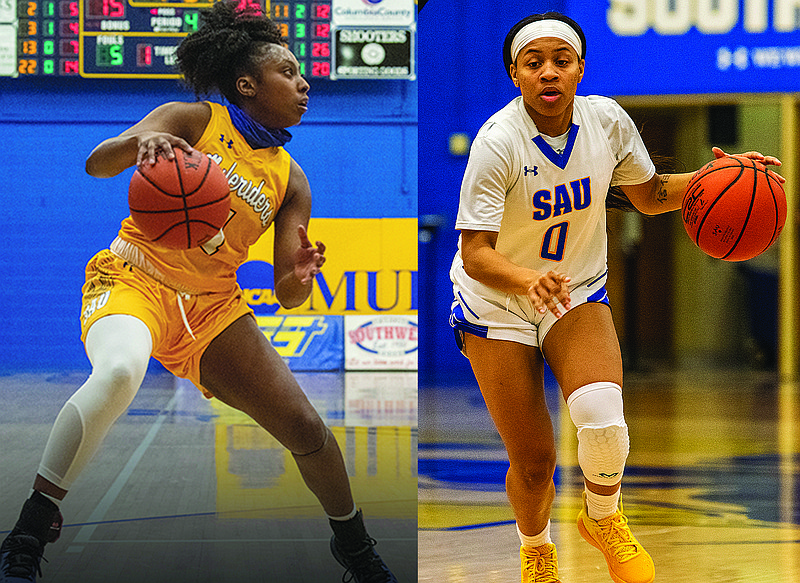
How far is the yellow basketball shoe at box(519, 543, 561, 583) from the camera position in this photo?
9.50ft

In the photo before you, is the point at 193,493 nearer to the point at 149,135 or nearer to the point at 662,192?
the point at 149,135

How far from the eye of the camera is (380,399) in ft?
11.0

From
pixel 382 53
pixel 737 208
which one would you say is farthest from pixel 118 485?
pixel 737 208

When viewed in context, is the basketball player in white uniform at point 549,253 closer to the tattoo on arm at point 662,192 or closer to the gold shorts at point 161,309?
the tattoo on arm at point 662,192

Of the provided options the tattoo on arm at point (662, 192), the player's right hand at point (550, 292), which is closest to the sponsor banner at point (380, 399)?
the player's right hand at point (550, 292)

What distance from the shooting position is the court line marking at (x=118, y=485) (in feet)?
9.66

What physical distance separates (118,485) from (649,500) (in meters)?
2.36

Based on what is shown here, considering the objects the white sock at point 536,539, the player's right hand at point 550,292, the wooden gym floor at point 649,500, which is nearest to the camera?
the player's right hand at point 550,292

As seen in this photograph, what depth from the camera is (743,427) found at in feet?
19.1

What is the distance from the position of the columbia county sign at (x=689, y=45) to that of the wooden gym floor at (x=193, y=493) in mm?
1741

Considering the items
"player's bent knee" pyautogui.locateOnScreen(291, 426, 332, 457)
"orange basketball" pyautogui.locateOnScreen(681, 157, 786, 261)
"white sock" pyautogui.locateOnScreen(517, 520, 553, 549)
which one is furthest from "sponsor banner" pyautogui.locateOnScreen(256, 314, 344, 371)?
"orange basketball" pyautogui.locateOnScreen(681, 157, 786, 261)

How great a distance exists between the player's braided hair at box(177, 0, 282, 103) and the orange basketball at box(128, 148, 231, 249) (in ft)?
0.95

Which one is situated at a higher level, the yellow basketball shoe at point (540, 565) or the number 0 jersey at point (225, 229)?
the number 0 jersey at point (225, 229)

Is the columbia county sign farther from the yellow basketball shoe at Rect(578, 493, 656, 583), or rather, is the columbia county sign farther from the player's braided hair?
the yellow basketball shoe at Rect(578, 493, 656, 583)
